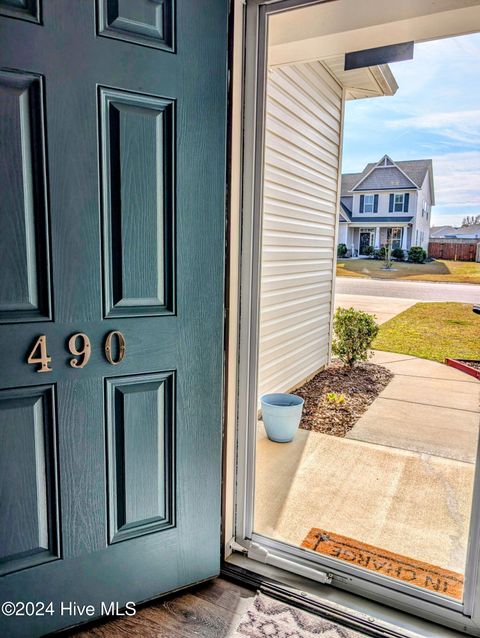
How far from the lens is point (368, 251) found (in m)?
4.15

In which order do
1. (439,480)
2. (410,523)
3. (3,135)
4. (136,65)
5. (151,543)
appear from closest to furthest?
(3,135) < (136,65) < (151,543) < (410,523) < (439,480)

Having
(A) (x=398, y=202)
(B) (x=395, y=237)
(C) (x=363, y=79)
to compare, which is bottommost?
(B) (x=395, y=237)

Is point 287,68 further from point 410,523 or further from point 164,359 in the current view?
point 410,523

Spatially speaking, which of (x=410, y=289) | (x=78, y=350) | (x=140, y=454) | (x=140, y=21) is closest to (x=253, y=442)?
(x=140, y=454)

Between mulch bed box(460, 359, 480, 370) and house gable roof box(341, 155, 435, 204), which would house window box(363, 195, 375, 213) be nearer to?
house gable roof box(341, 155, 435, 204)

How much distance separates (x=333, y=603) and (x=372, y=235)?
3019mm

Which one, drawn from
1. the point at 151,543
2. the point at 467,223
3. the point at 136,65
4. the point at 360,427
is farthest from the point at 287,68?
the point at 151,543

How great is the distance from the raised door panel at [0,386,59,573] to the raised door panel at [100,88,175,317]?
0.36 metres

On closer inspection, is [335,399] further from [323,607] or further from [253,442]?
[323,607]

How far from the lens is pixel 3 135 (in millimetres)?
1244

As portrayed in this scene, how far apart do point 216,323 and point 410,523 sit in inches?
58.6

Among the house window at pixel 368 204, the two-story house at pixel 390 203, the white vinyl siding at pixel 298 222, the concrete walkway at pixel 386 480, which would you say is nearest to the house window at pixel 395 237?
the two-story house at pixel 390 203

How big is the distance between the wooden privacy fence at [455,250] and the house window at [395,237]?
0.52 meters

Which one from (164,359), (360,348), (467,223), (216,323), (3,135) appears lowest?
(360,348)
